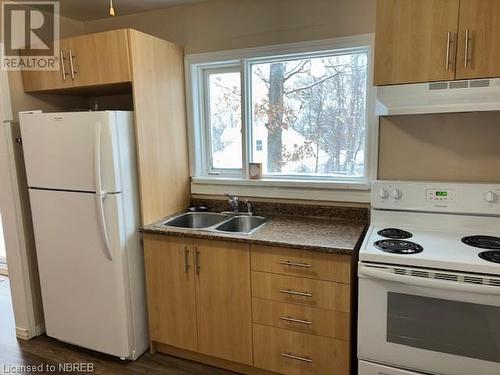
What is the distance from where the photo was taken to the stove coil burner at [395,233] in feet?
6.52

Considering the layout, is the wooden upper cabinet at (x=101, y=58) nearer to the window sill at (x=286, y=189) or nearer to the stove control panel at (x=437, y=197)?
the window sill at (x=286, y=189)

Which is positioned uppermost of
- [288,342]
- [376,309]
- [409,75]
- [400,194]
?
[409,75]

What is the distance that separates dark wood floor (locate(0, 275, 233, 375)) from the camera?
7.47 feet

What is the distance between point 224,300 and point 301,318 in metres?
0.48

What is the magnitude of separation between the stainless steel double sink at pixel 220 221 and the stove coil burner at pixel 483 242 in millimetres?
1158

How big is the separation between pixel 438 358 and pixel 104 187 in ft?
6.51

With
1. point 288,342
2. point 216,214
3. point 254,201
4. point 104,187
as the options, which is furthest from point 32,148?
point 288,342

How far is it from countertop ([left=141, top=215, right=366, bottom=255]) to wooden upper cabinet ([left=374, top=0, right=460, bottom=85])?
2.81 ft

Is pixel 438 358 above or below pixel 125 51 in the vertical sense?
below

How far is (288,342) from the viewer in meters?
2.02

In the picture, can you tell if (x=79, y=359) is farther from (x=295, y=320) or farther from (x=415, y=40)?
(x=415, y=40)

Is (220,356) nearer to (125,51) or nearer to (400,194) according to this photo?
(400,194)

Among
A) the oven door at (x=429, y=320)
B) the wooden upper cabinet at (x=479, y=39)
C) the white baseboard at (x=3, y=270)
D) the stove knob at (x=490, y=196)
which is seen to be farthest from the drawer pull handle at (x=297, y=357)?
the white baseboard at (x=3, y=270)

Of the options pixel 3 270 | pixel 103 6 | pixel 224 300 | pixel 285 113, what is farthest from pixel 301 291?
pixel 3 270
